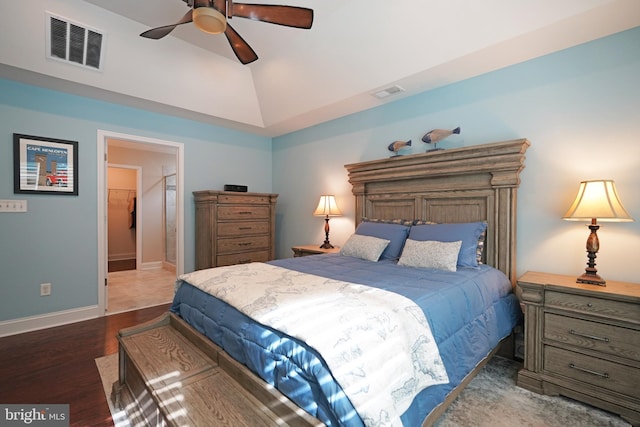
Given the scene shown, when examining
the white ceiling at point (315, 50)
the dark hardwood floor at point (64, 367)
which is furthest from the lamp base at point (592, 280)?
the dark hardwood floor at point (64, 367)

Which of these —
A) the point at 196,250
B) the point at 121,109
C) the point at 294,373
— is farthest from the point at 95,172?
the point at 294,373

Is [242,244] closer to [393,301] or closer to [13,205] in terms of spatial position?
[13,205]

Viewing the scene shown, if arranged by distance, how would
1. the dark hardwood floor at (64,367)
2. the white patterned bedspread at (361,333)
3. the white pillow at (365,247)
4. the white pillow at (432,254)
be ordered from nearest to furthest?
the white patterned bedspread at (361,333), the dark hardwood floor at (64,367), the white pillow at (432,254), the white pillow at (365,247)

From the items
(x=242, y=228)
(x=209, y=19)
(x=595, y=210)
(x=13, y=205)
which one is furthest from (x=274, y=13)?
(x=13, y=205)

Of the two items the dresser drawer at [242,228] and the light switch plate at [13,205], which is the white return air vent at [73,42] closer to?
the light switch plate at [13,205]

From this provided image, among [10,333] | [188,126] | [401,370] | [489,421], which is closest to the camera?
[401,370]

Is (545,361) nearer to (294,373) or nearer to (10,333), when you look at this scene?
(294,373)

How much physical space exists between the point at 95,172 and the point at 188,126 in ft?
4.13

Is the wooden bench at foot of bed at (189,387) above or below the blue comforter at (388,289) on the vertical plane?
below

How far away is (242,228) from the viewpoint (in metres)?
4.11

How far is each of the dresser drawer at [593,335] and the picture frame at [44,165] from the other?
451 cm

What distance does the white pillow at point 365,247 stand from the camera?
2.75 metres

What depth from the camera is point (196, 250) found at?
4.12 meters

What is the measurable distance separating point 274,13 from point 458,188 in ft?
6.89
